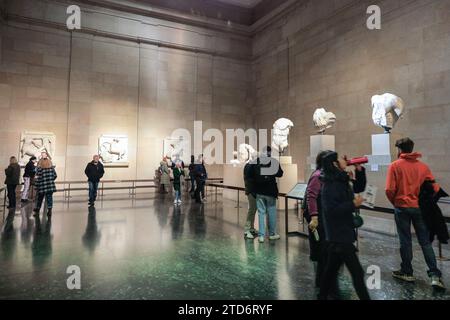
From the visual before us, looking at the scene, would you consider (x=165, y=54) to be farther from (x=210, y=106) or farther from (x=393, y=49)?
(x=393, y=49)

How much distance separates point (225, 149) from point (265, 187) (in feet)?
36.2

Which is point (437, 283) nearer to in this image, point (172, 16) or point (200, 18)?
point (172, 16)

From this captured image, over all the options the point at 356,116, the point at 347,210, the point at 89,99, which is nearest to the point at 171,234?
the point at 347,210

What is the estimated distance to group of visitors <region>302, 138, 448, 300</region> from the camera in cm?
271

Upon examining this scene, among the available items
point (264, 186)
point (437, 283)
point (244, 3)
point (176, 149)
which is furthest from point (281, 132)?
point (244, 3)

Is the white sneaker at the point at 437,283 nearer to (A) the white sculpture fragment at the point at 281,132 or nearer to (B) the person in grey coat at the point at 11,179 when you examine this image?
(A) the white sculpture fragment at the point at 281,132

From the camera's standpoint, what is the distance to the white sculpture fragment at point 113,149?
13.6 meters

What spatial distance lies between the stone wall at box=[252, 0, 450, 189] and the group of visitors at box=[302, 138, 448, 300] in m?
5.81

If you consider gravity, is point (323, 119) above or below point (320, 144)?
above

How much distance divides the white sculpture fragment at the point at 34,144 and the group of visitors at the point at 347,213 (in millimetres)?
11920

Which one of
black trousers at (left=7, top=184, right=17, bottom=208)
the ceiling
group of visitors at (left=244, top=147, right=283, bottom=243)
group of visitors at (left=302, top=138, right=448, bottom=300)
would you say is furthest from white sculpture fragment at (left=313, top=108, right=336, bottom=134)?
the ceiling

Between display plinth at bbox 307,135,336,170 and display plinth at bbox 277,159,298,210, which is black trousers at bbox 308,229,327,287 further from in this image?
display plinth at bbox 277,159,298,210

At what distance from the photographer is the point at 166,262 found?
4348mm

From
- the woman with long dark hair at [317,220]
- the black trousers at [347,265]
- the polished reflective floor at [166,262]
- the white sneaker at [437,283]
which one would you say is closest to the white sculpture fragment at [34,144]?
the polished reflective floor at [166,262]
